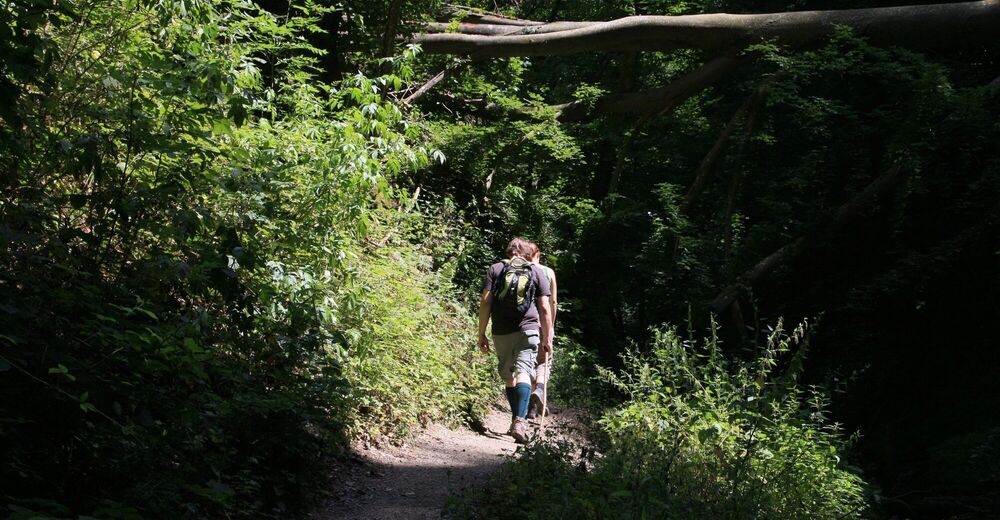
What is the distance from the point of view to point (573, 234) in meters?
17.0

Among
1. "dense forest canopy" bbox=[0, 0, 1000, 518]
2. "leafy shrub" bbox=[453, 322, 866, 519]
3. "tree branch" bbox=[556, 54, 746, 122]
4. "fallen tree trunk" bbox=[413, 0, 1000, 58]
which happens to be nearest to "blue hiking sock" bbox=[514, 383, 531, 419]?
"dense forest canopy" bbox=[0, 0, 1000, 518]

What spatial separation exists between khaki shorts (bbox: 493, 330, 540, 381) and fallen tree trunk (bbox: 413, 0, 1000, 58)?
6.28 m

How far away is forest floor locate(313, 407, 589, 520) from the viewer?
538 centimetres

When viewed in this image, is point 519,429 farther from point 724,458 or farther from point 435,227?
point 435,227

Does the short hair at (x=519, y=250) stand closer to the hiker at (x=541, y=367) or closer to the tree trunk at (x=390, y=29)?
the hiker at (x=541, y=367)

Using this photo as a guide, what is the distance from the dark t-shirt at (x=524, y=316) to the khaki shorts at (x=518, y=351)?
2.2 inches

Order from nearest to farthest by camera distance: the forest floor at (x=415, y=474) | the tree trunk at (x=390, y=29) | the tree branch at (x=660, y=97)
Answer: the forest floor at (x=415, y=474) < the tree trunk at (x=390, y=29) < the tree branch at (x=660, y=97)

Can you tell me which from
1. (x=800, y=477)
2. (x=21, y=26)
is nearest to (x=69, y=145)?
(x=21, y=26)

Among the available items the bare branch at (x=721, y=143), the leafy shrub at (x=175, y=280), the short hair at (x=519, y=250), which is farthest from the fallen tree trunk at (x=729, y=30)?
the leafy shrub at (x=175, y=280)

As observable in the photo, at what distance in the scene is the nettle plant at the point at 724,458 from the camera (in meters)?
4.84

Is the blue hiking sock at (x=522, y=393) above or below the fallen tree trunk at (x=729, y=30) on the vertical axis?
Answer: below

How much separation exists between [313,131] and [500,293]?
2.25 metres

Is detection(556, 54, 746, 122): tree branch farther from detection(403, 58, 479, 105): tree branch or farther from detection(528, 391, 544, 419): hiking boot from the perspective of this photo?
detection(528, 391, 544, 419): hiking boot

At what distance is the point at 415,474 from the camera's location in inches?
255
